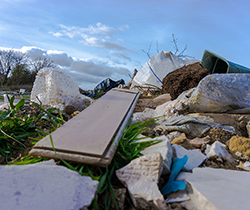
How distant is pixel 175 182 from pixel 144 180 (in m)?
0.28

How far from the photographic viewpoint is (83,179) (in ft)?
3.90

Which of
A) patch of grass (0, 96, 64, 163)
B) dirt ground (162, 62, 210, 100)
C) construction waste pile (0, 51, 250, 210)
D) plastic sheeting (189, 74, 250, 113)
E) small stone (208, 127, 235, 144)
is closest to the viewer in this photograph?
construction waste pile (0, 51, 250, 210)

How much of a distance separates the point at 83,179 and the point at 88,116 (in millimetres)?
1129

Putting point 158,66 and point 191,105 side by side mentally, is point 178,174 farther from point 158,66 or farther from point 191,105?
point 158,66

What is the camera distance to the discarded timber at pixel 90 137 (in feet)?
4.73

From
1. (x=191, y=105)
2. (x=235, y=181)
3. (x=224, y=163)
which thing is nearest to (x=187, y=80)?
(x=191, y=105)

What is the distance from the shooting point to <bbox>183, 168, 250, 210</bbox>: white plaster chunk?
3.81 ft

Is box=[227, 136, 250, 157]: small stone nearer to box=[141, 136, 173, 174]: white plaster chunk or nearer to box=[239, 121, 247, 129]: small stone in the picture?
box=[239, 121, 247, 129]: small stone

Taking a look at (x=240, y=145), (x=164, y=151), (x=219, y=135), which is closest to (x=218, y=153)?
(x=240, y=145)

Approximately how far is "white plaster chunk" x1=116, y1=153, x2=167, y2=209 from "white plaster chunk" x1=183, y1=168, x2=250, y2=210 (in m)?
0.26

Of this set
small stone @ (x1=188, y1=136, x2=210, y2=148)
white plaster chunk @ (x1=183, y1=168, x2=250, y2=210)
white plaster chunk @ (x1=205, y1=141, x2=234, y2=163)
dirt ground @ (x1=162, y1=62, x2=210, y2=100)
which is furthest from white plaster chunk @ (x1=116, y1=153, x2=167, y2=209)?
dirt ground @ (x1=162, y1=62, x2=210, y2=100)

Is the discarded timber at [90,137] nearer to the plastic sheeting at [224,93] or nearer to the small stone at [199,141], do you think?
the small stone at [199,141]

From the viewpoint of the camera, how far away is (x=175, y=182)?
1.41m

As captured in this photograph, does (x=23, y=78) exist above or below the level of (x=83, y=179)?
below
